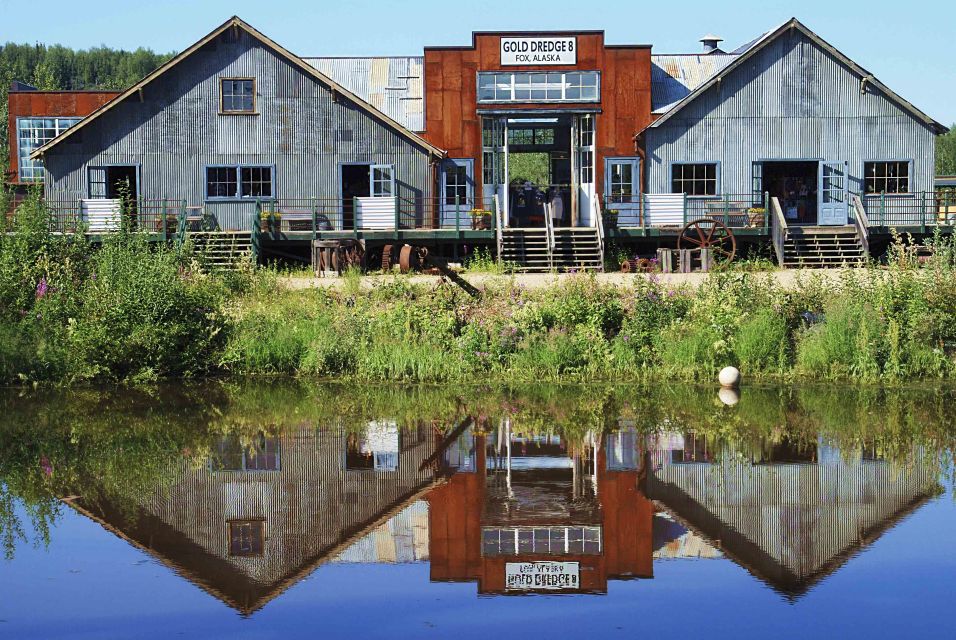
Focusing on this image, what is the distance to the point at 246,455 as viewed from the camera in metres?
13.5

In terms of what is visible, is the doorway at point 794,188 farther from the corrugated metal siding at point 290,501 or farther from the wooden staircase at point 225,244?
the corrugated metal siding at point 290,501

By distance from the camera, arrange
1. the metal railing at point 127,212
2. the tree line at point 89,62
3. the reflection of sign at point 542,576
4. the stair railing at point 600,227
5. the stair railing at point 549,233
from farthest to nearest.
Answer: the tree line at point 89,62 → the metal railing at point 127,212 → the stair railing at point 600,227 → the stair railing at point 549,233 → the reflection of sign at point 542,576

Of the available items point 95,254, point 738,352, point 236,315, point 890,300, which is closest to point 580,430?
point 738,352

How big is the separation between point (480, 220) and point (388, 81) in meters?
5.32

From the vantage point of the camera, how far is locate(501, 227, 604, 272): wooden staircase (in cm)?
2870

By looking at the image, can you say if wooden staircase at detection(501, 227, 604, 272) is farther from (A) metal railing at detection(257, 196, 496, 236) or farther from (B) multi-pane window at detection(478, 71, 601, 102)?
(B) multi-pane window at detection(478, 71, 601, 102)

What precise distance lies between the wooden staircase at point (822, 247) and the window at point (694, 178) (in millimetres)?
2620

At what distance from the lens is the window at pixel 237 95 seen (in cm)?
3117

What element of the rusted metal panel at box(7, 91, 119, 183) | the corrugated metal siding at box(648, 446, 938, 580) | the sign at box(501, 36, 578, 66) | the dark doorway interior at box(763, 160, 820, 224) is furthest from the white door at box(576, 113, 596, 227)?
the corrugated metal siding at box(648, 446, 938, 580)

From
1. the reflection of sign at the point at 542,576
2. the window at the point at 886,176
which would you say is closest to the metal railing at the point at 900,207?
the window at the point at 886,176

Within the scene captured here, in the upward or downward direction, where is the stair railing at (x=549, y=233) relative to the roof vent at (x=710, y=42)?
downward

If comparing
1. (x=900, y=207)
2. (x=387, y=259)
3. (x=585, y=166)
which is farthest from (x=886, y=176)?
(x=387, y=259)

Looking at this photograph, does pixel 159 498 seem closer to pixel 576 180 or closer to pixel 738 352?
pixel 738 352

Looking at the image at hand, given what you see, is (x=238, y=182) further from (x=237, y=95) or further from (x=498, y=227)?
(x=498, y=227)
